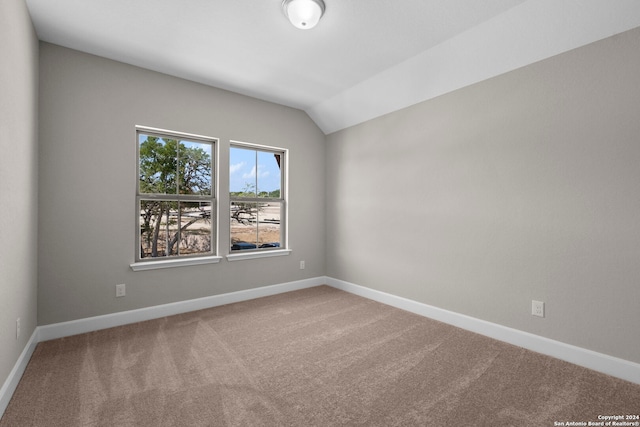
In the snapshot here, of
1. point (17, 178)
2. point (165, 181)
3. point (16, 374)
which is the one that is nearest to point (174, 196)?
point (165, 181)

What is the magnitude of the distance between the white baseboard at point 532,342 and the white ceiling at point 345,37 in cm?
232

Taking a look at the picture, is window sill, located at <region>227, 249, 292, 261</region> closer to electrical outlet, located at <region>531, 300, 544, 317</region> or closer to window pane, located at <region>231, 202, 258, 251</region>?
window pane, located at <region>231, 202, 258, 251</region>

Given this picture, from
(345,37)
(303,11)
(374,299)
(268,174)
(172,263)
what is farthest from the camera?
(268,174)

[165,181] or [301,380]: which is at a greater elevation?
[165,181]

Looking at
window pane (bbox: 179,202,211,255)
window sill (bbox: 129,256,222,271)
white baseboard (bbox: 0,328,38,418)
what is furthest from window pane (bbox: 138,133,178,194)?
white baseboard (bbox: 0,328,38,418)

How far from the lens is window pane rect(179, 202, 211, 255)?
343cm

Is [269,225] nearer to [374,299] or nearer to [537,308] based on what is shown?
[374,299]

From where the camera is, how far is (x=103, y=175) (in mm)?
2873

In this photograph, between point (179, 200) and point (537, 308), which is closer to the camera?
point (537, 308)

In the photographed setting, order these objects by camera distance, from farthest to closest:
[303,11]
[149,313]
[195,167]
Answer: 1. [195,167]
2. [149,313]
3. [303,11]

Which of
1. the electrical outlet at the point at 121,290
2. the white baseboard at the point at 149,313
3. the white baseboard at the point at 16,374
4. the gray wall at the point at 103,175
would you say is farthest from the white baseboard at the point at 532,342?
the white baseboard at the point at 16,374

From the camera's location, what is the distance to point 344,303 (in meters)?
3.66

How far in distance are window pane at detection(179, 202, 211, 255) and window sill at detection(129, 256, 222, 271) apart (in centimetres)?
14

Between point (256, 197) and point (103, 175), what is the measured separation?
1697mm
